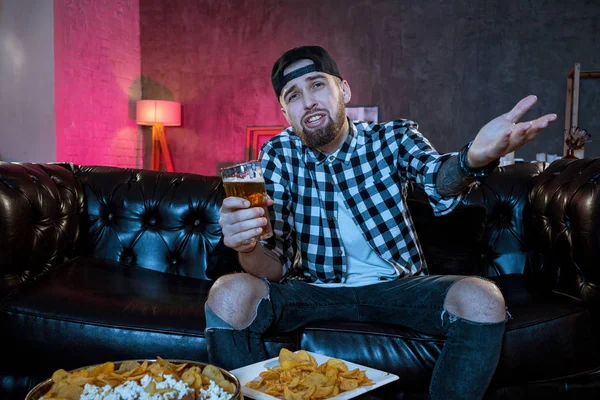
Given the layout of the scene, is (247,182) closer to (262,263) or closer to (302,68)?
(262,263)

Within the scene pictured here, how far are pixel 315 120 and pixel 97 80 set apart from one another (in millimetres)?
4541

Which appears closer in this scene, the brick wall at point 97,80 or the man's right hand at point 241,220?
the man's right hand at point 241,220

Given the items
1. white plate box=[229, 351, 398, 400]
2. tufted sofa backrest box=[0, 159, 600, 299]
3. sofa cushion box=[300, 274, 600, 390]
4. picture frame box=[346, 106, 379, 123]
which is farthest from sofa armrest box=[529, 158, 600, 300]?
picture frame box=[346, 106, 379, 123]

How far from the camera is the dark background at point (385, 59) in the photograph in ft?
16.4

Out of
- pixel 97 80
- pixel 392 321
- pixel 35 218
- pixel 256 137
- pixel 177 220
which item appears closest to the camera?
pixel 392 321

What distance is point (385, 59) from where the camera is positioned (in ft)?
17.9

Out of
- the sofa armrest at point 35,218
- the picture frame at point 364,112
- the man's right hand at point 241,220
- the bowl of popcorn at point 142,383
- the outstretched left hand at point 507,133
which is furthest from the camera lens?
the picture frame at point 364,112

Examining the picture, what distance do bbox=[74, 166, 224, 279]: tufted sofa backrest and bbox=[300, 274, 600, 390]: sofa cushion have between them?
0.92m

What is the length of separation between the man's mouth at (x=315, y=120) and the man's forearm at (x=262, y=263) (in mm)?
437

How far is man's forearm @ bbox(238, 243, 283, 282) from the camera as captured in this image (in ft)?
5.24

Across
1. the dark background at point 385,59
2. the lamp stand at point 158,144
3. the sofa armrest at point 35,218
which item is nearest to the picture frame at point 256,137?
the dark background at point 385,59

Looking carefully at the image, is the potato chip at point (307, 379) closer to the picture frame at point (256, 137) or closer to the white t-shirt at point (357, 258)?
the white t-shirt at point (357, 258)

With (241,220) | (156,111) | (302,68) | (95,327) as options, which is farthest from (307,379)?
(156,111)

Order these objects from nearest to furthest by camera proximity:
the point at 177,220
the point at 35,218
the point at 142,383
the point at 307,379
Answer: the point at 142,383 → the point at 307,379 → the point at 35,218 → the point at 177,220
